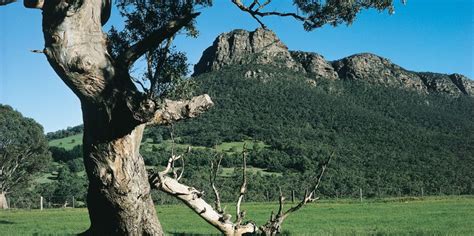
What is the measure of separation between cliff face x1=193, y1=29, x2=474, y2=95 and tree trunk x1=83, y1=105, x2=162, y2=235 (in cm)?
13361

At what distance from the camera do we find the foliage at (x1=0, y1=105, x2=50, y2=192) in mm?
54000

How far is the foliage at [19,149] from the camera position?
5400 cm

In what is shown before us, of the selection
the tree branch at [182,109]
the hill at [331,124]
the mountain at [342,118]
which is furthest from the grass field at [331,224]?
the mountain at [342,118]

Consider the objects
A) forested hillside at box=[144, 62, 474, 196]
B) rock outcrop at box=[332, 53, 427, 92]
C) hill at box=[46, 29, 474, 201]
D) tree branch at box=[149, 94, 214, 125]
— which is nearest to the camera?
tree branch at box=[149, 94, 214, 125]

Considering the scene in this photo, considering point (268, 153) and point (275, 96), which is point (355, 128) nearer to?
point (275, 96)

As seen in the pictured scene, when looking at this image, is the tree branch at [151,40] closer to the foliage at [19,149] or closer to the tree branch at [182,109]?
the tree branch at [182,109]

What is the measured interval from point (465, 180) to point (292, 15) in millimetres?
75590

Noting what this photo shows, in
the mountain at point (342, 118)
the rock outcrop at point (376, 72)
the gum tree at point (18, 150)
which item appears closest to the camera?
the gum tree at point (18, 150)

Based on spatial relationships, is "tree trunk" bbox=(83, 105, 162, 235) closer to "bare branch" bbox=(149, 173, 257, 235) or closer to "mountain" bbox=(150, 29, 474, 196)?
"bare branch" bbox=(149, 173, 257, 235)

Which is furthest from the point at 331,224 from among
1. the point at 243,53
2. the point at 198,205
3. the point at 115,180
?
the point at 243,53

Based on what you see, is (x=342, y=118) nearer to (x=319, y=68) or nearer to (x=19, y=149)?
(x=319, y=68)

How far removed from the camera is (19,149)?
2175 inches

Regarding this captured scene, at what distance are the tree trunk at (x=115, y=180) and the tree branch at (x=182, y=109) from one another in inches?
15.4

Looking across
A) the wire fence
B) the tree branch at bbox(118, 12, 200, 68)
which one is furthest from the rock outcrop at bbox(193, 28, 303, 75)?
the tree branch at bbox(118, 12, 200, 68)
